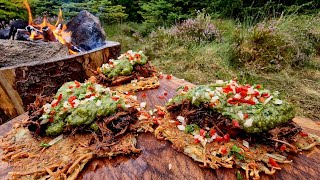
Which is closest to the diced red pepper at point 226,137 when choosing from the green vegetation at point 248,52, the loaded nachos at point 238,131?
the loaded nachos at point 238,131

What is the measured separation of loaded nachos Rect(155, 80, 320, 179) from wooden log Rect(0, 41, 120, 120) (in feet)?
4.28

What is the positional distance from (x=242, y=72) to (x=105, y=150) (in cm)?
327

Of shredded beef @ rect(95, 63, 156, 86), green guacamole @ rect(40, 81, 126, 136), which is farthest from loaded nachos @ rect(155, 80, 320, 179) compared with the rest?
shredded beef @ rect(95, 63, 156, 86)

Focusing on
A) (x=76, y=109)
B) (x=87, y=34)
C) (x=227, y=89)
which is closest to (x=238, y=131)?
(x=227, y=89)

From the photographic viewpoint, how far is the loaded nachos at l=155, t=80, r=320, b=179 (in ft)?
4.34

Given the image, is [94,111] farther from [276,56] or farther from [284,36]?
[284,36]

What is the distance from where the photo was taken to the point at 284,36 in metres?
4.50

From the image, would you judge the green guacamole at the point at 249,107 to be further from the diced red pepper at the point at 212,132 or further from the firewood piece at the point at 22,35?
the firewood piece at the point at 22,35

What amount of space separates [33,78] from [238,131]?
1982 millimetres

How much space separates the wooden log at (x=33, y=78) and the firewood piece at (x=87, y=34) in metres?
0.62

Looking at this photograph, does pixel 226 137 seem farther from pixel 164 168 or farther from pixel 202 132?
pixel 164 168

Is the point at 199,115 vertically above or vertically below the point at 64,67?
above

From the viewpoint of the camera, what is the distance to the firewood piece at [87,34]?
Answer: 11.4 feet

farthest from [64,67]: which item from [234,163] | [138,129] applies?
[234,163]
